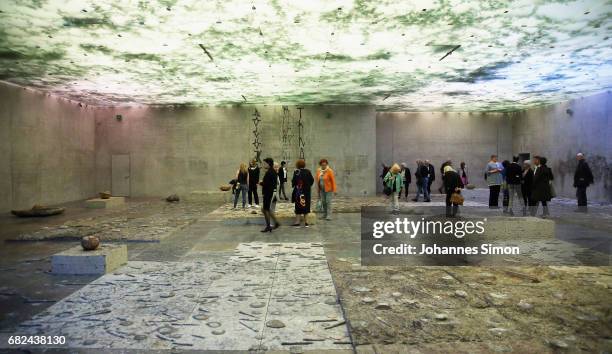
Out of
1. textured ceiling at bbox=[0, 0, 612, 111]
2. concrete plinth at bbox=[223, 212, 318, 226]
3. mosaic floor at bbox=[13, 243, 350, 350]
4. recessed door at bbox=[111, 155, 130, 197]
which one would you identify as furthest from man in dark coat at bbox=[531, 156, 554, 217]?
recessed door at bbox=[111, 155, 130, 197]

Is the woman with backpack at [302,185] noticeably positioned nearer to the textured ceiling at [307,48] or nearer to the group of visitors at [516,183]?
the group of visitors at [516,183]

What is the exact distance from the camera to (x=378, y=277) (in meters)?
6.21

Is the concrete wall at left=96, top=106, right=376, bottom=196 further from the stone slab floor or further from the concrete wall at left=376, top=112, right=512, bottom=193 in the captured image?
the stone slab floor

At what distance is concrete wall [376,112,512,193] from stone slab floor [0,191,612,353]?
15546 millimetres

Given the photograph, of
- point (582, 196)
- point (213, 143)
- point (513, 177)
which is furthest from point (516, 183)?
point (213, 143)

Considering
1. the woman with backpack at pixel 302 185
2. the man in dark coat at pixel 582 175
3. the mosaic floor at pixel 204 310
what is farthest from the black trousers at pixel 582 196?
the mosaic floor at pixel 204 310

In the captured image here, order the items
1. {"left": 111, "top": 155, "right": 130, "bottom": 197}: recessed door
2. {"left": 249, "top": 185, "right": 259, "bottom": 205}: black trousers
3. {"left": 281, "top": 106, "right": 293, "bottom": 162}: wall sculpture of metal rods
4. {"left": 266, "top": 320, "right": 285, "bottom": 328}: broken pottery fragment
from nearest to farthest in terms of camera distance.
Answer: {"left": 266, "top": 320, "right": 285, "bottom": 328}: broken pottery fragment < {"left": 249, "top": 185, "right": 259, "bottom": 205}: black trousers < {"left": 281, "top": 106, "right": 293, "bottom": 162}: wall sculpture of metal rods < {"left": 111, "top": 155, "right": 130, "bottom": 197}: recessed door

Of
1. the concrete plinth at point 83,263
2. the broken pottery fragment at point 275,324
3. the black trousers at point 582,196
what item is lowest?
the broken pottery fragment at point 275,324

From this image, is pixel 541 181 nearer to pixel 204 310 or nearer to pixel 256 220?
pixel 256 220

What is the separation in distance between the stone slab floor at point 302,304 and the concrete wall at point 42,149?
28.3 ft

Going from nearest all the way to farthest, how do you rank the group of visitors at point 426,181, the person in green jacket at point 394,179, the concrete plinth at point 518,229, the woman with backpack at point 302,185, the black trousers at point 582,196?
the concrete plinth at point 518,229, the group of visitors at point 426,181, the woman with backpack at point 302,185, the person in green jacket at point 394,179, the black trousers at point 582,196

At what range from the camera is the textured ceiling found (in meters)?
8.24

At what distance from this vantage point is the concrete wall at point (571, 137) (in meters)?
16.9

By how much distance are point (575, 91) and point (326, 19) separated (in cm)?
1351
